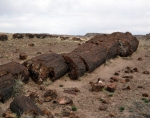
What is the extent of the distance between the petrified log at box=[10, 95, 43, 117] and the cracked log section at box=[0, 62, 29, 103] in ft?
3.89

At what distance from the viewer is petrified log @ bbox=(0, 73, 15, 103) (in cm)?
1198

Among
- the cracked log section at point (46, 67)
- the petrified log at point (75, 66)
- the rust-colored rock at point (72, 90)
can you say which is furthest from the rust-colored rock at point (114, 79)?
the cracked log section at point (46, 67)

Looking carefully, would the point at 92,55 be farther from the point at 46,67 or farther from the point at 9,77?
the point at 9,77

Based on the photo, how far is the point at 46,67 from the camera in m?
15.3

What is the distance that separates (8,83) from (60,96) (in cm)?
288

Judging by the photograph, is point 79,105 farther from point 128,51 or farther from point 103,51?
point 128,51

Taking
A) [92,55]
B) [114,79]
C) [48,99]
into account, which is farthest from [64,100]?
[92,55]

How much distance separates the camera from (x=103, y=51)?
20.6 m

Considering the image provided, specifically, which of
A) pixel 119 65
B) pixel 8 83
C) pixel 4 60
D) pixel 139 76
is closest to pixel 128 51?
pixel 119 65

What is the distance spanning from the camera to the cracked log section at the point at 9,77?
1208 cm

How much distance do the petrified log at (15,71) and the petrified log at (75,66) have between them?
344 cm

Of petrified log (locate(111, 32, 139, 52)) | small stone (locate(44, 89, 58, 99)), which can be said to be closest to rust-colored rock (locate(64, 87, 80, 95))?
small stone (locate(44, 89, 58, 99))

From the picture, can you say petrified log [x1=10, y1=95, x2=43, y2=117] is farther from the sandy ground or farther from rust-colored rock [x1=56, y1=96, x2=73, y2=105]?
rust-colored rock [x1=56, y1=96, x2=73, y2=105]

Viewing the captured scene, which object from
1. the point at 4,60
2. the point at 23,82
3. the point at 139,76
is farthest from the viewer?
the point at 4,60
